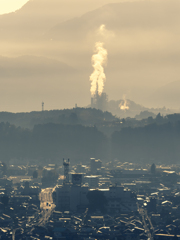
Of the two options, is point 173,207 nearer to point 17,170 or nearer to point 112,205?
point 112,205

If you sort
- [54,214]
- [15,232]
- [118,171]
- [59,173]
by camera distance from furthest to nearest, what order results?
[59,173] → [118,171] → [54,214] → [15,232]

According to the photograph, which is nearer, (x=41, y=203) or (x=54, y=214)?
(x=54, y=214)

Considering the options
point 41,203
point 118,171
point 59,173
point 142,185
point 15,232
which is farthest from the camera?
point 59,173

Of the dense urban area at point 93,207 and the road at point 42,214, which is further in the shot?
the road at point 42,214

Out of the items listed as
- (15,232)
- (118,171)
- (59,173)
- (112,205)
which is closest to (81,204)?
(112,205)

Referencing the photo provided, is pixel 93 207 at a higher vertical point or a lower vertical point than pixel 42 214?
higher

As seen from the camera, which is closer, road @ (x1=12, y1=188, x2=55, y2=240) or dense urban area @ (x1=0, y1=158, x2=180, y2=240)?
dense urban area @ (x1=0, y1=158, x2=180, y2=240)

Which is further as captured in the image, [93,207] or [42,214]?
[93,207]
